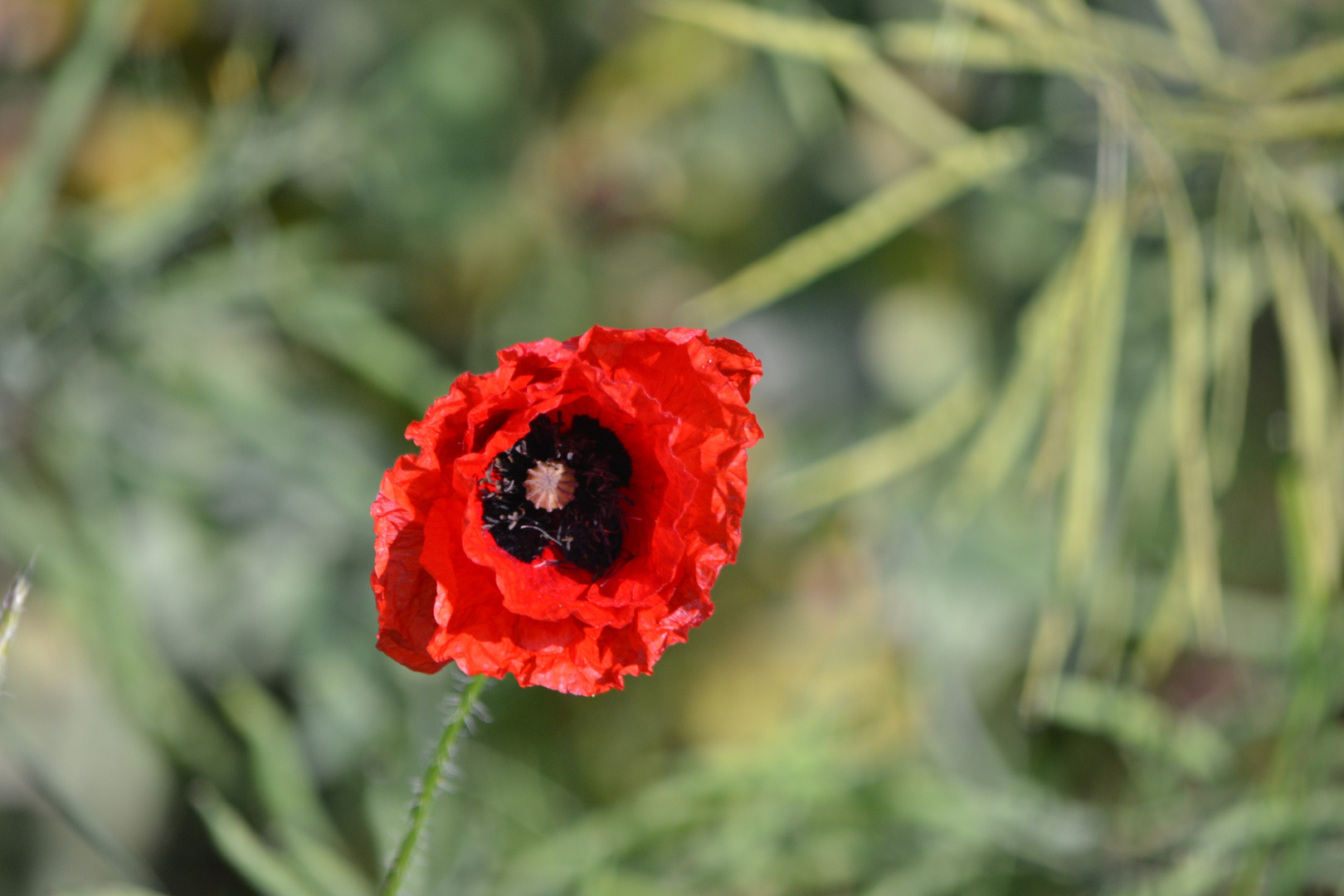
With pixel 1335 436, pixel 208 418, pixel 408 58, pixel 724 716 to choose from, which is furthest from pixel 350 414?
pixel 1335 436

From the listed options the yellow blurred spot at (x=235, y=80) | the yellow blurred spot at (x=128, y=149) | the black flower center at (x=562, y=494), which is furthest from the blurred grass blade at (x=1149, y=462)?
the yellow blurred spot at (x=128, y=149)

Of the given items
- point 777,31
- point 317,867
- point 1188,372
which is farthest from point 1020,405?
point 317,867

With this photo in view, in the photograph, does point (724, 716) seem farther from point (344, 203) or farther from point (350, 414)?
point (344, 203)

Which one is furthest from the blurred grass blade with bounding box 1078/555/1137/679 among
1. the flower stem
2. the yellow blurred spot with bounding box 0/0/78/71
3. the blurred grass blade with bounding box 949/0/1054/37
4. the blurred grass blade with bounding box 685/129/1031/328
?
the yellow blurred spot with bounding box 0/0/78/71

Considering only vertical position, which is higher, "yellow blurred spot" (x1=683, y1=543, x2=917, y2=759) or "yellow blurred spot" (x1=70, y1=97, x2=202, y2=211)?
"yellow blurred spot" (x1=70, y1=97, x2=202, y2=211)

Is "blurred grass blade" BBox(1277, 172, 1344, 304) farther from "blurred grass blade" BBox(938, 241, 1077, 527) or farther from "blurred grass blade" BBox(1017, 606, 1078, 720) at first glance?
"blurred grass blade" BBox(1017, 606, 1078, 720)

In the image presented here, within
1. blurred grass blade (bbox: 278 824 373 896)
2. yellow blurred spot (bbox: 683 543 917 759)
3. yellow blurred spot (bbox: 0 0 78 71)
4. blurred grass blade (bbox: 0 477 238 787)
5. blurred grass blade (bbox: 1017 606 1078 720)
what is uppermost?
yellow blurred spot (bbox: 0 0 78 71)

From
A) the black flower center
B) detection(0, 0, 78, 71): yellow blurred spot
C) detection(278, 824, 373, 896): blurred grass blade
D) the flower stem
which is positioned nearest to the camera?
the flower stem

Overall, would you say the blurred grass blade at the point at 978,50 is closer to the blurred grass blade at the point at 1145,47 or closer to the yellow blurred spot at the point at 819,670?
the blurred grass blade at the point at 1145,47
